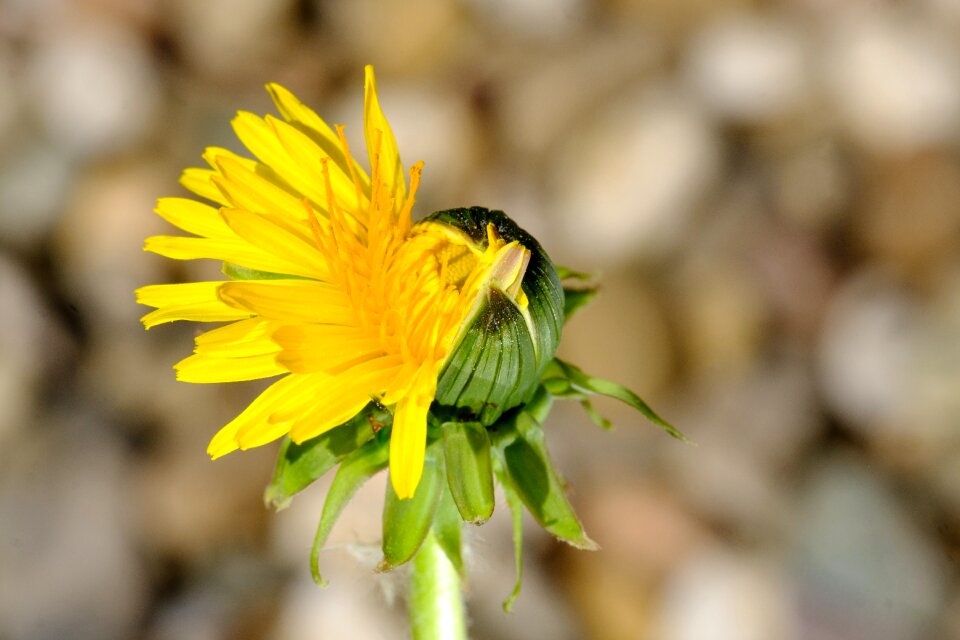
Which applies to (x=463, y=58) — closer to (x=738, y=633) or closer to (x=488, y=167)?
(x=488, y=167)

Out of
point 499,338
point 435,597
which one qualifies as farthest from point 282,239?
point 435,597

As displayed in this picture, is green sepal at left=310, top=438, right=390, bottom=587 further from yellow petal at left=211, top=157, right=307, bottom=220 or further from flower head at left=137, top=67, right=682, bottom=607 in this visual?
yellow petal at left=211, top=157, right=307, bottom=220

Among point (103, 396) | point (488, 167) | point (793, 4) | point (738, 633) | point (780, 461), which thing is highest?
point (793, 4)

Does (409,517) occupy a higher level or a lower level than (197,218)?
lower

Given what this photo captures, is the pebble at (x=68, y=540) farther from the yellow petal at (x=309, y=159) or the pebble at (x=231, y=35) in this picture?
the yellow petal at (x=309, y=159)

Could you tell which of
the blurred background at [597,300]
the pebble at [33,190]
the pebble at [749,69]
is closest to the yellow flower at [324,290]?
the blurred background at [597,300]

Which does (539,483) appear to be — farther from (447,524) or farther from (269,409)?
(269,409)

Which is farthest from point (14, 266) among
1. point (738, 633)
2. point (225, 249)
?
point (738, 633)
